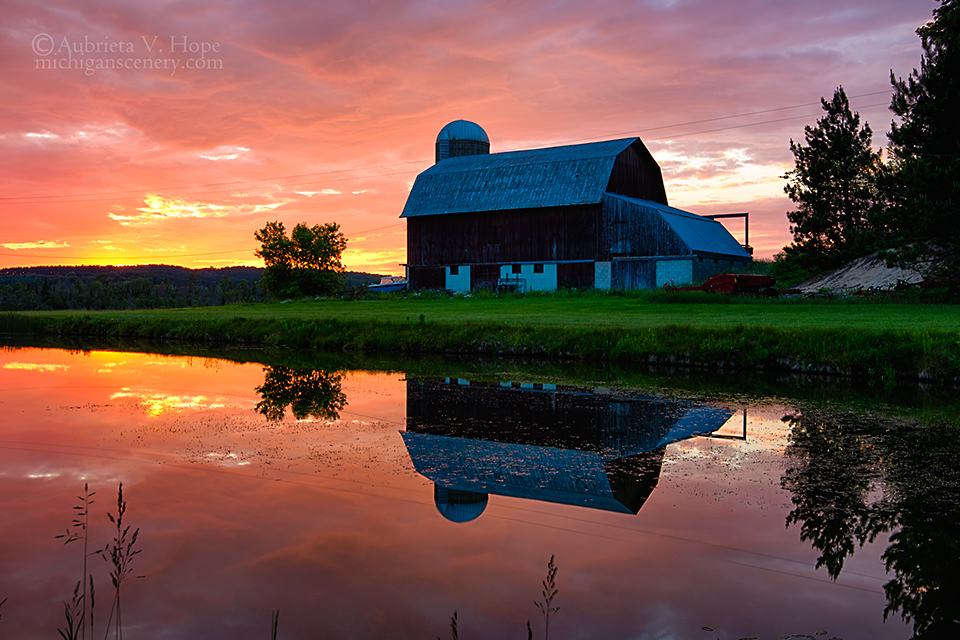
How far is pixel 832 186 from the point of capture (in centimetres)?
4203

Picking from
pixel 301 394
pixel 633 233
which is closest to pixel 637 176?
pixel 633 233

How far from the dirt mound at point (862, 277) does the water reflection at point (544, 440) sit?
1102 inches

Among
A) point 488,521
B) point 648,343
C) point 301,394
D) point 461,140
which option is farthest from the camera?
point 461,140

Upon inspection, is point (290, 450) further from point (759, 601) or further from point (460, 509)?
point (759, 601)

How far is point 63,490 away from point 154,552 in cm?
256

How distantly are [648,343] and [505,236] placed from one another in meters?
28.1

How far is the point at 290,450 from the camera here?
9609 mm

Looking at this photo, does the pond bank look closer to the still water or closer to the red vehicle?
the still water

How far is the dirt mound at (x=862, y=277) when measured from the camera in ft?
121

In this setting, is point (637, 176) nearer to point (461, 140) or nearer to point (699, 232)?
point (699, 232)

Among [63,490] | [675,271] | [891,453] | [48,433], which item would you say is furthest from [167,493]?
[675,271]

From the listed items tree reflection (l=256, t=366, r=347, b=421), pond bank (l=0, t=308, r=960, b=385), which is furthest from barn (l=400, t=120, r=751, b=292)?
tree reflection (l=256, t=366, r=347, b=421)

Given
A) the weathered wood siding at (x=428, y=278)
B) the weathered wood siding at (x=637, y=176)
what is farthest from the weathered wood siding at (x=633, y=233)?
the weathered wood siding at (x=428, y=278)

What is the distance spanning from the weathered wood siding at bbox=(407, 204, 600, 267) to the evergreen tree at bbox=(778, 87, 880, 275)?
1243cm
